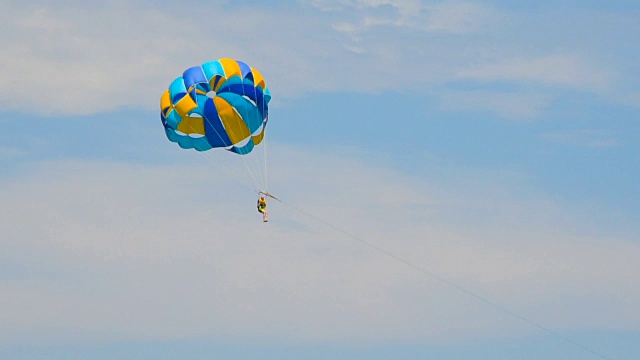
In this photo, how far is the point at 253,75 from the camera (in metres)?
157

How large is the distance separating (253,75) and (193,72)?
3.12m

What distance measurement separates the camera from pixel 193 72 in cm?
15588

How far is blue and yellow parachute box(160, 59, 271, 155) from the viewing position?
15575cm

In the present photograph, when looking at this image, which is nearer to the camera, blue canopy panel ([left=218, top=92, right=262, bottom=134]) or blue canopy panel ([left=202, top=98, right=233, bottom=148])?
blue canopy panel ([left=202, top=98, right=233, bottom=148])

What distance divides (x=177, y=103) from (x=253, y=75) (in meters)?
4.16

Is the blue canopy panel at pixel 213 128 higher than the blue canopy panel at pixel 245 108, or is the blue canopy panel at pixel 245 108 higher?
the blue canopy panel at pixel 245 108

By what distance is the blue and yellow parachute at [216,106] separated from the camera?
156 m

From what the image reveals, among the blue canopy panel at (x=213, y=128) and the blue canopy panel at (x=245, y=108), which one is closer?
the blue canopy panel at (x=213, y=128)

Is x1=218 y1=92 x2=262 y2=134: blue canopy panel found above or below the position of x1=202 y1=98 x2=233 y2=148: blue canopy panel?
above

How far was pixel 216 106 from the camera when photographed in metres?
156

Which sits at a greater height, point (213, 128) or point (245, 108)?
point (245, 108)

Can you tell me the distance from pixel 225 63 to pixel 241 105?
7.34 ft

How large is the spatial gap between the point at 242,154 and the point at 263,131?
1.64m

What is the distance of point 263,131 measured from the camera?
158 metres
